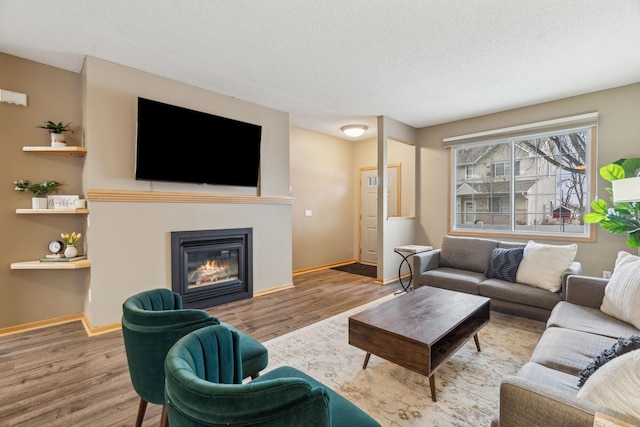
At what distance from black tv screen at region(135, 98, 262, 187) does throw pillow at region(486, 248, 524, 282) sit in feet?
10.6

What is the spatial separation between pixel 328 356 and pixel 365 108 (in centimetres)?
350

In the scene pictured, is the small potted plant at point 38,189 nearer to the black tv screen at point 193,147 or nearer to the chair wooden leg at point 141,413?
the black tv screen at point 193,147

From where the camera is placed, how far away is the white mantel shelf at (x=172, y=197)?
116 inches

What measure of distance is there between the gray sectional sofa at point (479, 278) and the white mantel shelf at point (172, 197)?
2.32 meters

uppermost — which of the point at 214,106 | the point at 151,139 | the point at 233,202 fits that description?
the point at 214,106

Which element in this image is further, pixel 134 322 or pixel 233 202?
Result: pixel 233 202

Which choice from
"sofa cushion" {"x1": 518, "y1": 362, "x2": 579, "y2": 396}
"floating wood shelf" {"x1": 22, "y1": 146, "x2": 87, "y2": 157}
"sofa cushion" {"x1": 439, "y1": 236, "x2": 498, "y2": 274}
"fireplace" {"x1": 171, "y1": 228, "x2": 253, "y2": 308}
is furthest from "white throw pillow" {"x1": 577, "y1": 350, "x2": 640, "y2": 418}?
"floating wood shelf" {"x1": 22, "y1": 146, "x2": 87, "y2": 157}

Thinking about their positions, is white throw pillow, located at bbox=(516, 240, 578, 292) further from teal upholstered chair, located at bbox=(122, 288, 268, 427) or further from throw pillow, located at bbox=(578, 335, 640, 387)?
teal upholstered chair, located at bbox=(122, 288, 268, 427)

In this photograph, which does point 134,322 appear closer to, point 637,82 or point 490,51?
point 490,51

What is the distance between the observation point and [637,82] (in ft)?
11.7

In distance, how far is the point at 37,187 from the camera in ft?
9.85

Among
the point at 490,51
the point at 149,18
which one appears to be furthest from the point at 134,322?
the point at 490,51

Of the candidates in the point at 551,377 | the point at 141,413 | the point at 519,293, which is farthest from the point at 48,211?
the point at 519,293

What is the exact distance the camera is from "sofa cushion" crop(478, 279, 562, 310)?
2.97m
